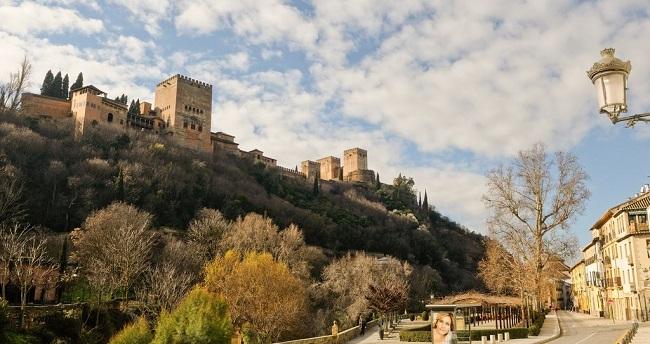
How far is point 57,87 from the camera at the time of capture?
81688 millimetres

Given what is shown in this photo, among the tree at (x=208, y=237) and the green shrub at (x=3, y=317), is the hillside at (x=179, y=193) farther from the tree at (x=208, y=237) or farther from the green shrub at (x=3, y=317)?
the green shrub at (x=3, y=317)

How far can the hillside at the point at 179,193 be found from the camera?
5328 centimetres

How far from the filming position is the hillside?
5328cm

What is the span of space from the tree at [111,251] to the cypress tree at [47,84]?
4577 centimetres

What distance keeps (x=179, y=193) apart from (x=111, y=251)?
28.8m

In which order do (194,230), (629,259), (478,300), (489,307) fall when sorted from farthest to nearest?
(194,230) → (629,259) → (489,307) → (478,300)

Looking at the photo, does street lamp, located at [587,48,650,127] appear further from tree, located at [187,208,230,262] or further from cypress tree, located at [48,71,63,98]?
cypress tree, located at [48,71,63,98]

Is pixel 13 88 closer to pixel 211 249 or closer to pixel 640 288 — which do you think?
pixel 211 249

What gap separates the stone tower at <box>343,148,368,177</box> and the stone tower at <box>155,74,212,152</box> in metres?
49.0

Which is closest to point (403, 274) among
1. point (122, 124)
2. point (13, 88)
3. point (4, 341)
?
point (4, 341)

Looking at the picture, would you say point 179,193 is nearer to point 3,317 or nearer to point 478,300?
point 3,317

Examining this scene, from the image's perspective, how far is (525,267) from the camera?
29.4 m

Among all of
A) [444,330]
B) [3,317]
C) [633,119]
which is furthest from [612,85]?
[3,317]

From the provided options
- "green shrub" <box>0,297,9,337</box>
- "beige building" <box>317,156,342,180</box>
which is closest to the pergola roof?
"green shrub" <box>0,297,9,337</box>
